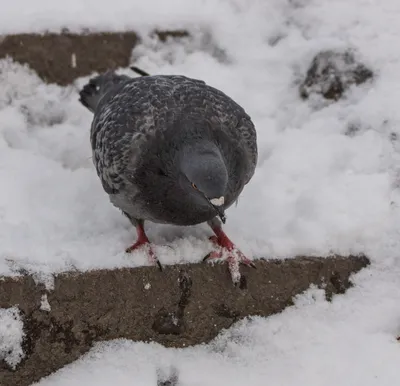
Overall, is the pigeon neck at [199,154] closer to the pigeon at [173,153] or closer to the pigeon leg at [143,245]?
the pigeon at [173,153]

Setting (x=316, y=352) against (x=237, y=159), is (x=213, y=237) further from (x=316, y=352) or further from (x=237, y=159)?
(x=316, y=352)

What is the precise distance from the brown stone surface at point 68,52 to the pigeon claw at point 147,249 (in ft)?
7.97

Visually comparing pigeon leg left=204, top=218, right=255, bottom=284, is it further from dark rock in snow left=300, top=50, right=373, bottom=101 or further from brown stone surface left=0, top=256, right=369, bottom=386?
dark rock in snow left=300, top=50, right=373, bottom=101

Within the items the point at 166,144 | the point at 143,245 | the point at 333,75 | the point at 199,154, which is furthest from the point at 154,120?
the point at 333,75

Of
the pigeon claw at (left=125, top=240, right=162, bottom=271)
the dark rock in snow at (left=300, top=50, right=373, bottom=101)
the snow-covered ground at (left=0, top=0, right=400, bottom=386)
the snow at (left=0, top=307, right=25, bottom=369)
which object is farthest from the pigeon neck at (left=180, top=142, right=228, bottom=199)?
the dark rock in snow at (left=300, top=50, right=373, bottom=101)

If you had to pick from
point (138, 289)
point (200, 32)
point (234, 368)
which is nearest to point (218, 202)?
point (138, 289)

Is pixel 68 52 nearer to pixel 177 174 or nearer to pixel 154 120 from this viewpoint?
pixel 154 120

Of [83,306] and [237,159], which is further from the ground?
[237,159]

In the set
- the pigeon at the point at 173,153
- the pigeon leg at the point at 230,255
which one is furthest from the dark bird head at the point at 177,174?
the pigeon leg at the point at 230,255

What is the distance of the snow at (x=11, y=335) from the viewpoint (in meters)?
3.49

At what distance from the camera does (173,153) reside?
3701mm

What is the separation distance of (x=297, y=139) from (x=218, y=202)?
6.68 feet

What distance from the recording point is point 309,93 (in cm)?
562

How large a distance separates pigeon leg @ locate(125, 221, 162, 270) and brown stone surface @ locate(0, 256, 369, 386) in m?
0.07
